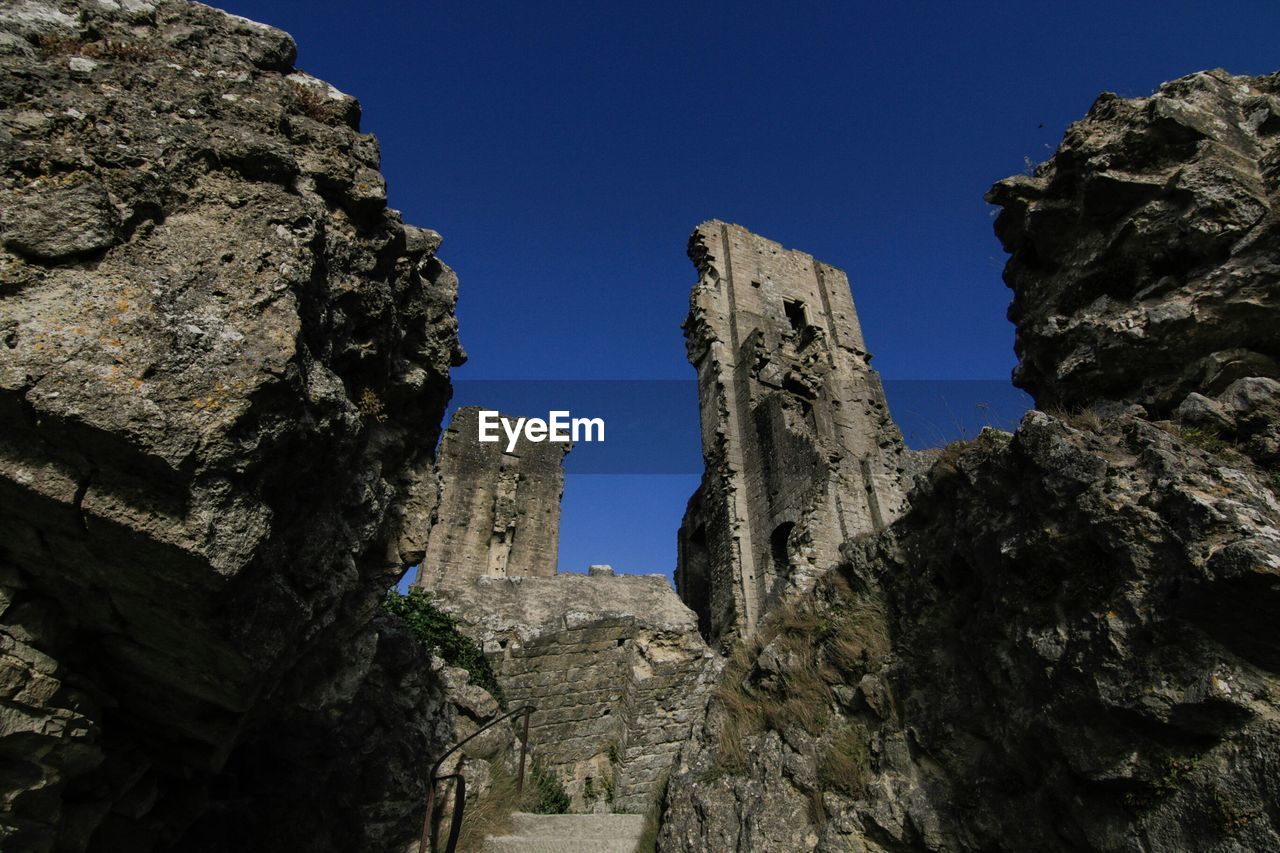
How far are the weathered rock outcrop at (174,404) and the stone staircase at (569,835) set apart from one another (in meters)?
2.63

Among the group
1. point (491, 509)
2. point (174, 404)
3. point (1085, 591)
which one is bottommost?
point (1085, 591)

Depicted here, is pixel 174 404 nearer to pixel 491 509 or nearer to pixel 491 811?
pixel 491 811

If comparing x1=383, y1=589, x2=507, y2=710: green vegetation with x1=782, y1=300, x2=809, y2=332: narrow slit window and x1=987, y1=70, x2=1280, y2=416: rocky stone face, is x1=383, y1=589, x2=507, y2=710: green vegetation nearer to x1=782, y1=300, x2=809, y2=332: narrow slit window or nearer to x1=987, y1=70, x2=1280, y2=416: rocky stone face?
x1=987, y1=70, x2=1280, y2=416: rocky stone face

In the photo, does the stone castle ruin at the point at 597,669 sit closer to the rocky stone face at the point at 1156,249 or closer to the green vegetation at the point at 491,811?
the green vegetation at the point at 491,811

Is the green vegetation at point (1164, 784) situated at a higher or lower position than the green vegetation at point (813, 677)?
lower

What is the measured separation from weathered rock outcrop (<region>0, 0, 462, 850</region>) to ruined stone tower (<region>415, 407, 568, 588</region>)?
13.4 meters

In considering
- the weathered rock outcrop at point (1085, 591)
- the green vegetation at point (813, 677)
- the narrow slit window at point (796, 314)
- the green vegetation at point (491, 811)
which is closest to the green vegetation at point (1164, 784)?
the weathered rock outcrop at point (1085, 591)

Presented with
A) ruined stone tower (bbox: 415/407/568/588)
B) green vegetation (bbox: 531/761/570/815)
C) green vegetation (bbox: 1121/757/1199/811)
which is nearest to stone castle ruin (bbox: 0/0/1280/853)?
green vegetation (bbox: 1121/757/1199/811)

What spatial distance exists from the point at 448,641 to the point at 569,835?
322 cm

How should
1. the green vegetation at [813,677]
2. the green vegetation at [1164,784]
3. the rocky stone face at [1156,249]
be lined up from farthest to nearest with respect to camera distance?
the green vegetation at [813,677] → the rocky stone face at [1156,249] → the green vegetation at [1164,784]

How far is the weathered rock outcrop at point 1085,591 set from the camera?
2.69m

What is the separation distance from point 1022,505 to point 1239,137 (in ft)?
10.2

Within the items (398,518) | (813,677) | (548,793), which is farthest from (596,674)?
(398,518)

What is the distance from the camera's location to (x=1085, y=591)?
3236 millimetres
